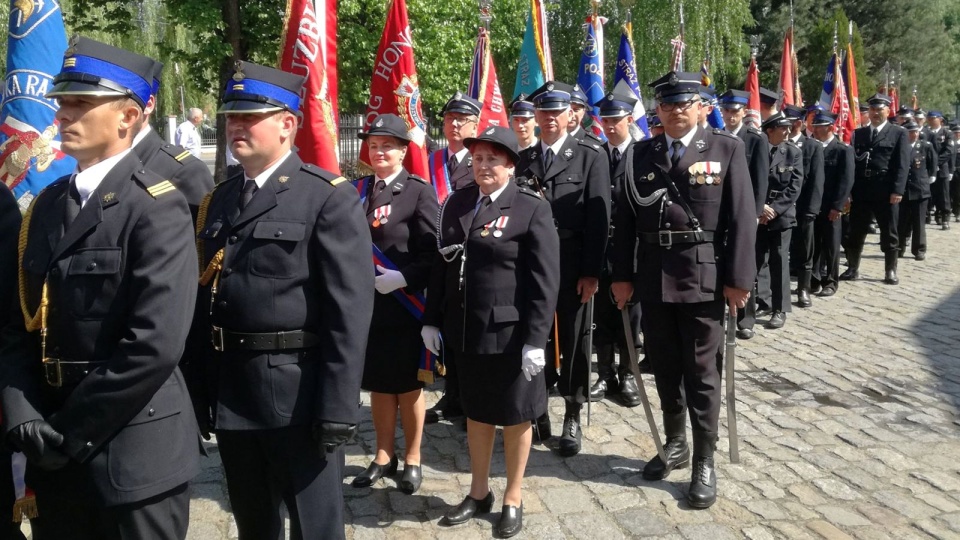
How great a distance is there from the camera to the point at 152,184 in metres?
2.60

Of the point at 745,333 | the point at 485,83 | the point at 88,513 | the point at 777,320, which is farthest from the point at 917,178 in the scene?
the point at 88,513

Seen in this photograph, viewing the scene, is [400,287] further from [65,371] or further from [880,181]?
[880,181]

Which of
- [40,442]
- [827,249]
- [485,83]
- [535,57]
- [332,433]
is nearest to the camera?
[40,442]

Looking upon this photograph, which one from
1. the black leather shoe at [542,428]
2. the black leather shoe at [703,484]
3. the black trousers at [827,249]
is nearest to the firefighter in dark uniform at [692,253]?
the black leather shoe at [703,484]

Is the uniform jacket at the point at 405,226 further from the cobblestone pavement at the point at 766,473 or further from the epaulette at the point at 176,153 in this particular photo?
the cobblestone pavement at the point at 766,473

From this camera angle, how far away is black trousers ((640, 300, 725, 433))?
4.54 m

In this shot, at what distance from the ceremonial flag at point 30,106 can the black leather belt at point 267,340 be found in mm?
2976

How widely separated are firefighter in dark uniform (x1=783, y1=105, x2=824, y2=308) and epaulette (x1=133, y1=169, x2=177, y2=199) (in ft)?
25.5

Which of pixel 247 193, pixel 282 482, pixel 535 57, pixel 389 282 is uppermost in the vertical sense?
pixel 535 57

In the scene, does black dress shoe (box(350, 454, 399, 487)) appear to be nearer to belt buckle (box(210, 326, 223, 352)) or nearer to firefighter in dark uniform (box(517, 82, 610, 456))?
firefighter in dark uniform (box(517, 82, 610, 456))

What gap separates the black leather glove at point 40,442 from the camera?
241 centimetres

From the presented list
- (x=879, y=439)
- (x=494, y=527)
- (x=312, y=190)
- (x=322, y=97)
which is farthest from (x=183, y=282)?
(x=879, y=439)

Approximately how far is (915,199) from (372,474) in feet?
35.0

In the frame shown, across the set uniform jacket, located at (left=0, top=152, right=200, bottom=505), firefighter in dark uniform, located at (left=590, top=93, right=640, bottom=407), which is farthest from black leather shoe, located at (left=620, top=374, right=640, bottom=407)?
uniform jacket, located at (left=0, top=152, right=200, bottom=505)
